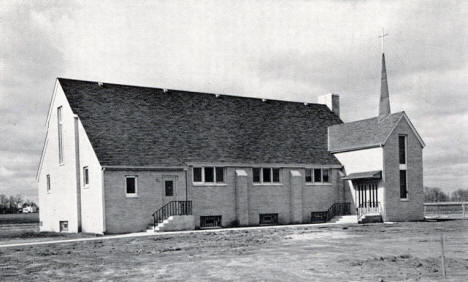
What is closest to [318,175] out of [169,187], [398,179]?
[398,179]

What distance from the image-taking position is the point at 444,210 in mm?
50219

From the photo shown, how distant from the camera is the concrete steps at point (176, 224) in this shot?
33.0 m

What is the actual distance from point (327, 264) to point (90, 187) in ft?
67.7

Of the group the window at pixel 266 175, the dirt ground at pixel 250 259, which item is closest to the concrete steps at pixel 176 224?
the dirt ground at pixel 250 259

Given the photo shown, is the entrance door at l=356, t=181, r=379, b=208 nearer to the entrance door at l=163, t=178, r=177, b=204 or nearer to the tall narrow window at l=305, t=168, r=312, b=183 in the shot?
the tall narrow window at l=305, t=168, r=312, b=183

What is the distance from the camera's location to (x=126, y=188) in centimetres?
3319

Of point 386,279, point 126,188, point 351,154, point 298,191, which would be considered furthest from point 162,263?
point 351,154

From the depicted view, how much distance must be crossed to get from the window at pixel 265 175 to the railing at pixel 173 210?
597 centimetres

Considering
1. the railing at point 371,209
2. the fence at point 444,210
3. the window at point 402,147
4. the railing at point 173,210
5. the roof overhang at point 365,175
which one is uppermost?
the window at point 402,147

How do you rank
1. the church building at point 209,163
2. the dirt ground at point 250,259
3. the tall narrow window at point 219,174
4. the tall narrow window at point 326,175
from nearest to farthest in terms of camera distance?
the dirt ground at point 250,259, the church building at point 209,163, the tall narrow window at point 219,174, the tall narrow window at point 326,175

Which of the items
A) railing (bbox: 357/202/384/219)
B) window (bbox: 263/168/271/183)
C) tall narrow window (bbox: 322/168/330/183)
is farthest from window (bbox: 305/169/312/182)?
railing (bbox: 357/202/384/219)

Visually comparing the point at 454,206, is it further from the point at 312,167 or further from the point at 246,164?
the point at 246,164

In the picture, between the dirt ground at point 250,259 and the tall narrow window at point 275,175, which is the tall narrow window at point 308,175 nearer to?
the tall narrow window at point 275,175

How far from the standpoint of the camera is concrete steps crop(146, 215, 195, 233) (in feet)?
108
